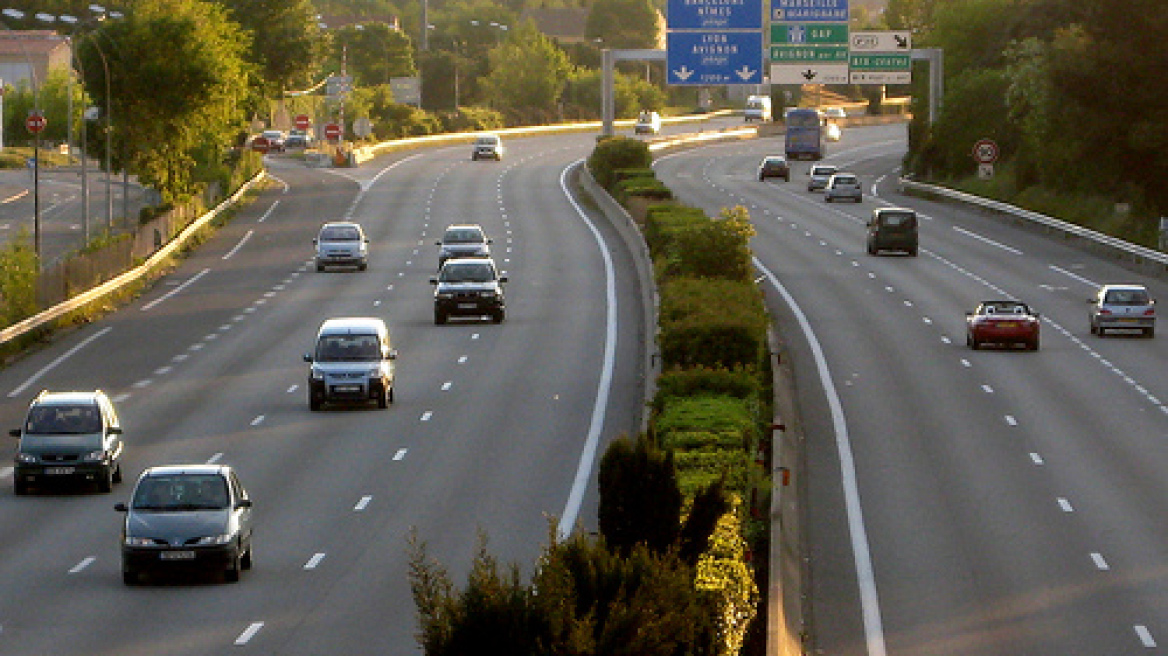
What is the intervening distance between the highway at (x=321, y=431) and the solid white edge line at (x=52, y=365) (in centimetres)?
12

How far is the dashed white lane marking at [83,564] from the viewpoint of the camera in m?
26.8

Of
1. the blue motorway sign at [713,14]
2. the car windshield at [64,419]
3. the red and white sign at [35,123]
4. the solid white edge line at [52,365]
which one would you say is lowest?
the solid white edge line at [52,365]

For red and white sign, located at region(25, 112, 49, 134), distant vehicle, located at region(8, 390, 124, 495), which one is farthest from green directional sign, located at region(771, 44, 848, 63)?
distant vehicle, located at region(8, 390, 124, 495)

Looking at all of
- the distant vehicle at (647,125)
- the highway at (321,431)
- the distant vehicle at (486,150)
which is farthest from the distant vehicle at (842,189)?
the distant vehicle at (647,125)

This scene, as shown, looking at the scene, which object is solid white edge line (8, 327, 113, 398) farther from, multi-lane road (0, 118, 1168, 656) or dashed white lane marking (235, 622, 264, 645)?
dashed white lane marking (235, 622, 264, 645)

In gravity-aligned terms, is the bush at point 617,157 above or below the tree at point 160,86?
below

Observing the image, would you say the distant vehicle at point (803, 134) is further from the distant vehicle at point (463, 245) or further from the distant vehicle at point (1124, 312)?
the distant vehicle at point (1124, 312)

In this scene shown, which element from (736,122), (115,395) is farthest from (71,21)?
(736,122)

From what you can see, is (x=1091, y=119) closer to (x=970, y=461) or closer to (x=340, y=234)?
(x=340, y=234)

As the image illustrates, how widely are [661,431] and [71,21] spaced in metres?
36.6

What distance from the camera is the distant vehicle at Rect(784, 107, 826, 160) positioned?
12600 cm

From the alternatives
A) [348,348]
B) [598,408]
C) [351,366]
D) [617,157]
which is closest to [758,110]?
[617,157]

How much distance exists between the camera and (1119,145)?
7931 cm

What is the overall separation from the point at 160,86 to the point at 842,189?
1218 inches
